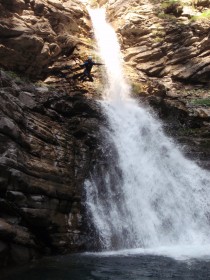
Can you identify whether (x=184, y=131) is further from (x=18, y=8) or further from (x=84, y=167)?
Answer: (x=18, y=8)

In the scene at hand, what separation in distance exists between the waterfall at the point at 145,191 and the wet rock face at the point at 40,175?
82cm

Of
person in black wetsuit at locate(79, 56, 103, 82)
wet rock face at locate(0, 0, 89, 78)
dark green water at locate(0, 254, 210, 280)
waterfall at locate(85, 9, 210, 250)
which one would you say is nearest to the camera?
dark green water at locate(0, 254, 210, 280)

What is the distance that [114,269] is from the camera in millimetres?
9188

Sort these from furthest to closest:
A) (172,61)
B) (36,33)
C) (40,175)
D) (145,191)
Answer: (172,61) → (36,33) → (145,191) → (40,175)

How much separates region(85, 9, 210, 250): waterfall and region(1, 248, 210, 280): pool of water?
6.30 ft

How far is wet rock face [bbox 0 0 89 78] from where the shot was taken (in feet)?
61.7

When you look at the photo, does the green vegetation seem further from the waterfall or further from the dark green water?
the dark green water

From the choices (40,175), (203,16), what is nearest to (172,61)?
(203,16)

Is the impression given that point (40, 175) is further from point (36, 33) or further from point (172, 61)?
point (172, 61)

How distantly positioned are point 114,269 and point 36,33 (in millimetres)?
14894

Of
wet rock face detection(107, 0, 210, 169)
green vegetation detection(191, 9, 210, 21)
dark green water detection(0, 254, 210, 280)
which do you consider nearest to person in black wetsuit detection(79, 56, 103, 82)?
wet rock face detection(107, 0, 210, 169)

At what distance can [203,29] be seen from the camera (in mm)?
22688

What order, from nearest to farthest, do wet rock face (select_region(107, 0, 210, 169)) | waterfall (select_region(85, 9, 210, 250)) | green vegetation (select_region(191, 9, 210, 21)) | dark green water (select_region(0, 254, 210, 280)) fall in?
dark green water (select_region(0, 254, 210, 280))
waterfall (select_region(85, 9, 210, 250))
wet rock face (select_region(107, 0, 210, 169))
green vegetation (select_region(191, 9, 210, 21))

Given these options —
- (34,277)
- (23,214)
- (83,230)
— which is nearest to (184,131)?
(83,230)
